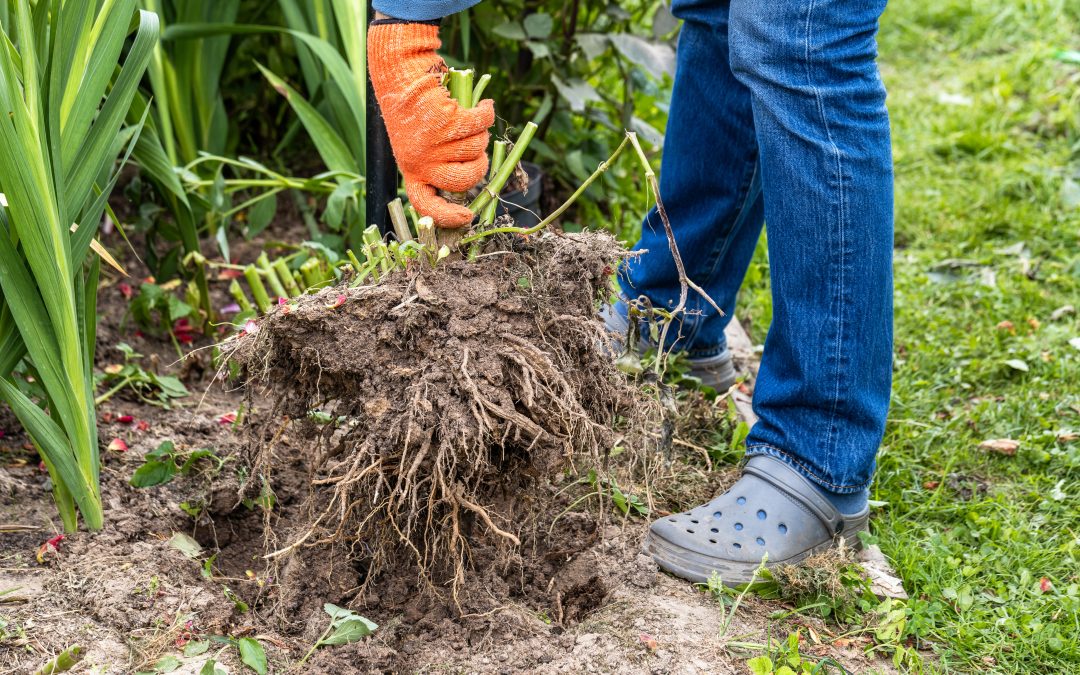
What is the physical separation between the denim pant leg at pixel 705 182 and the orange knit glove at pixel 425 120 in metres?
0.47

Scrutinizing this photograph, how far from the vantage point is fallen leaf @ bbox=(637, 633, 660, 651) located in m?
1.39

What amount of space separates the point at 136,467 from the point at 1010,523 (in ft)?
5.18

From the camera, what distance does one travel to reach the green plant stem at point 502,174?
5.01 feet

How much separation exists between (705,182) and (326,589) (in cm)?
106

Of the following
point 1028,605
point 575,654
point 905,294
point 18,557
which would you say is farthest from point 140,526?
point 905,294

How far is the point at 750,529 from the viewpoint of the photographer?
1656 millimetres

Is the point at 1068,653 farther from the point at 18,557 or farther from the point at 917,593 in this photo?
the point at 18,557

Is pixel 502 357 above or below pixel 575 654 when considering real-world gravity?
above

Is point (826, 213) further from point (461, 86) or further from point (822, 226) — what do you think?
point (461, 86)

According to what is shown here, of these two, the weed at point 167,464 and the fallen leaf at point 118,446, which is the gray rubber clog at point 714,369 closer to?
the weed at point 167,464

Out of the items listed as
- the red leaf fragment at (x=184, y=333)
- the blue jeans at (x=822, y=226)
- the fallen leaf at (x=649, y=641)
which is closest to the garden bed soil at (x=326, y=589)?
the fallen leaf at (x=649, y=641)

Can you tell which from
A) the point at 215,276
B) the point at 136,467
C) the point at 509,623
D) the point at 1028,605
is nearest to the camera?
the point at 509,623

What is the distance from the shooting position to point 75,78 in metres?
1.48

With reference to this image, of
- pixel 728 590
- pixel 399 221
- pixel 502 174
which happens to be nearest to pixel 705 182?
pixel 502 174
